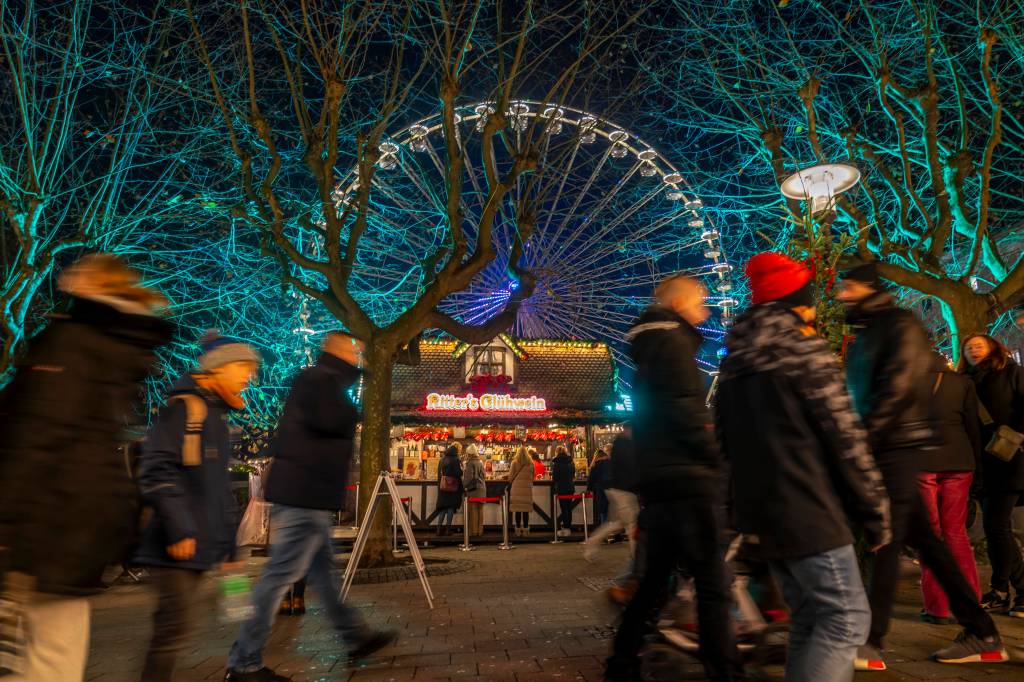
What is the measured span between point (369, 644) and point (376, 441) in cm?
544

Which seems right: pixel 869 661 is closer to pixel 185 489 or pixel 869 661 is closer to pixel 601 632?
pixel 601 632

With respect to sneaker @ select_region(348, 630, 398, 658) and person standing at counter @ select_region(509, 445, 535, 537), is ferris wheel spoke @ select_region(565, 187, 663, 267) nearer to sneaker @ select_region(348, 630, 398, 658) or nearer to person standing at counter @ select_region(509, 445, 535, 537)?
person standing at counter @ select_region(509, 445, 535, 537)

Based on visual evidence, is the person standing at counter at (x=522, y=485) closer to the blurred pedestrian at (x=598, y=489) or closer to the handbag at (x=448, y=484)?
the handbag at (x=448, y=484)

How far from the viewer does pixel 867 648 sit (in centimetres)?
353

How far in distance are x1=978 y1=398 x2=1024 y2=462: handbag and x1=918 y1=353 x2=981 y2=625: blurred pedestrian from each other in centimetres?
20

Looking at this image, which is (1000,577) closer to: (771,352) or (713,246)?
(771,352)

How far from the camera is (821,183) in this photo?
729 centimetres

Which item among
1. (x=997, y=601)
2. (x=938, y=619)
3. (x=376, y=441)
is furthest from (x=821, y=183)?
(x=376, y=441)

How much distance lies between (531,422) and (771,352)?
17.8 metres

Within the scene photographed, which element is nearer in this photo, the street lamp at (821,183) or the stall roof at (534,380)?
the street lamp at (821,183)

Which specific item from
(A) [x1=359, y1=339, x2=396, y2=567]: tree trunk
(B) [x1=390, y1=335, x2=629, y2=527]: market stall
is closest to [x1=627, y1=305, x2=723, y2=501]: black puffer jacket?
(A) [x1=359, y1=339, x2=396, y2=567]: tree trunk

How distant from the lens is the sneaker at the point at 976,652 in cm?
362

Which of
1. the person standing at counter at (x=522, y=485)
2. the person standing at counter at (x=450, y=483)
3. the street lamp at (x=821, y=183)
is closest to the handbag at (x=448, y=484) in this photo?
the person standing at counter at (x=450, y=483)

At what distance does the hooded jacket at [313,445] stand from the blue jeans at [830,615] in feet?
8.24
